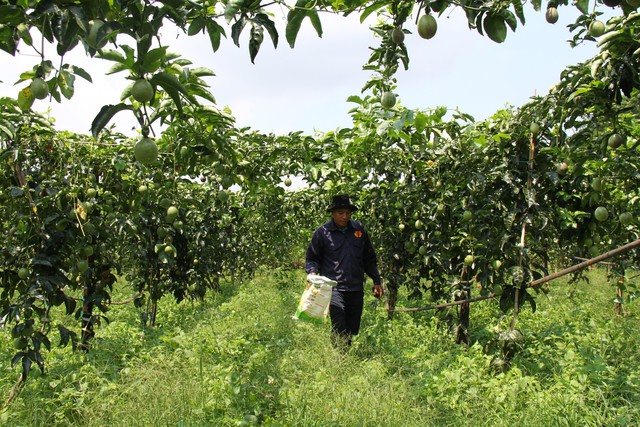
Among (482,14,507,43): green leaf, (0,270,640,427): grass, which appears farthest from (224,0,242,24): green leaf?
(0,270,640,427): grass

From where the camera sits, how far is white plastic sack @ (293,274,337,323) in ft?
11.2

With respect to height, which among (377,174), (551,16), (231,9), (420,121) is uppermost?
(551,16)

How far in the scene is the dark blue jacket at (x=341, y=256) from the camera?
3.87 m

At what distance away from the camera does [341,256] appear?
390 centimetres

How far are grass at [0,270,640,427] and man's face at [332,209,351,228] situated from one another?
1.00 m

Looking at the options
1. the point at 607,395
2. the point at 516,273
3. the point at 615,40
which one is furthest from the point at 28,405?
the point at 615,40

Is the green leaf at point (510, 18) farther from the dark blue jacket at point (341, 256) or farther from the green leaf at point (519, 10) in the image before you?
the dark blue jacket at point (341, 256)

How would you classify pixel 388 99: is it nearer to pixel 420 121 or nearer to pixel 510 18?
pixel 420 121

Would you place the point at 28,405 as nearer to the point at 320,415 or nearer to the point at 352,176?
the point at 320,415

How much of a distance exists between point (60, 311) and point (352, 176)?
13.3ft

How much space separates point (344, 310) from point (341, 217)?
2.61 ft

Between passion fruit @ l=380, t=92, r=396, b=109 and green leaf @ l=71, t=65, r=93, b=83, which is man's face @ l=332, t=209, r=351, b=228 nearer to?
passion fruit @ l=380, t=92, r=396, b=109

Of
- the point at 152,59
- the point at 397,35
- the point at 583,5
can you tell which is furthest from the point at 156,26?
the point at 583,5

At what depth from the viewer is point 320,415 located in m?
2.50
